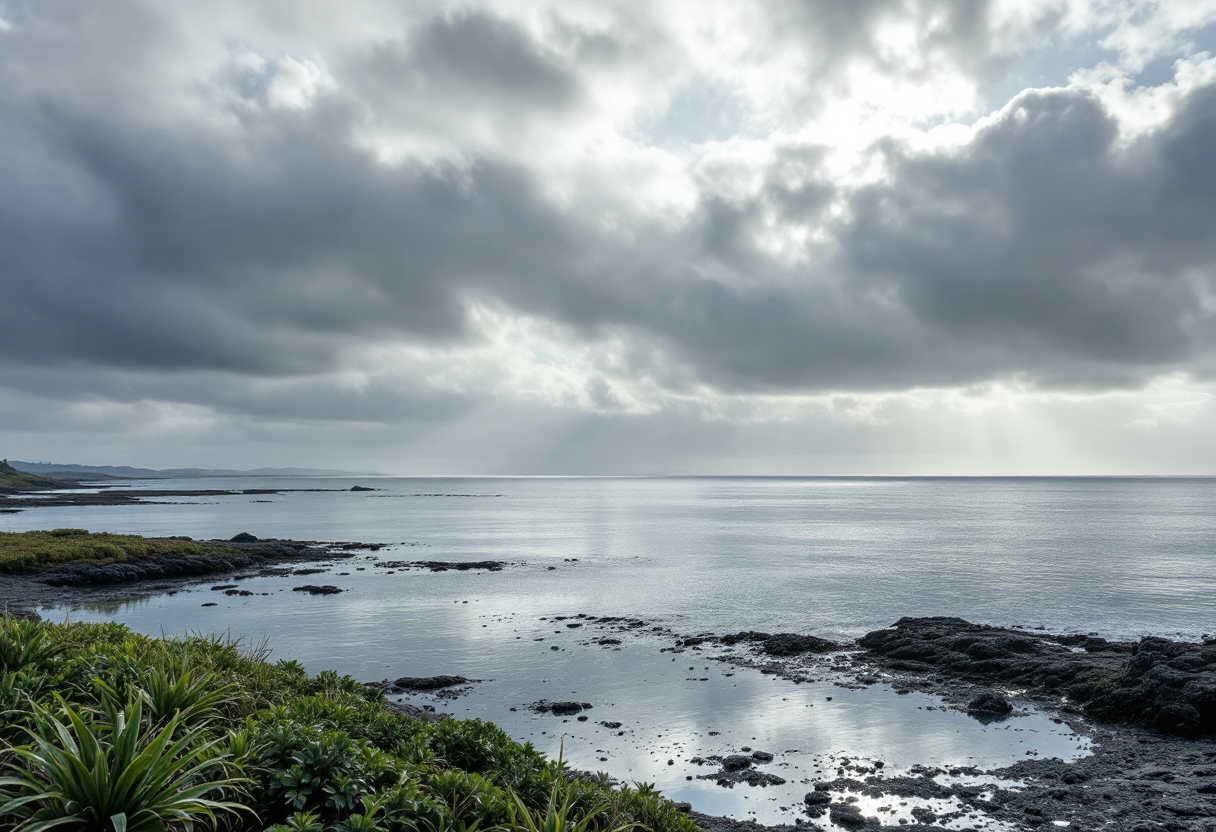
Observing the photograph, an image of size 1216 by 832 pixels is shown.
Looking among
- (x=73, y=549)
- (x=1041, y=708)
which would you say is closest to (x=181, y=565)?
(x=73, y=549)

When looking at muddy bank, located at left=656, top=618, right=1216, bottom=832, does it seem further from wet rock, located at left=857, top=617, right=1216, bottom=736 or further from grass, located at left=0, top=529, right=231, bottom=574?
grass, located at left=0, top=529, right=231, bottom=574

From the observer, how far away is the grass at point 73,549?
162 feet

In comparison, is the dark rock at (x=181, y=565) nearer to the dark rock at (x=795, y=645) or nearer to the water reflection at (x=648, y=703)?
the water reflection at (x=648, y=703)

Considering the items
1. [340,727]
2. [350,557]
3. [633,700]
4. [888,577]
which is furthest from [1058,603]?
[350,557]

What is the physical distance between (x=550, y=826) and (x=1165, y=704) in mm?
24215

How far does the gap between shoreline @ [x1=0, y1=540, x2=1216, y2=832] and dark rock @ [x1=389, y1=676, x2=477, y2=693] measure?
10.8 metres

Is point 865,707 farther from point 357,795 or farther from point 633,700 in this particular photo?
point 357,795

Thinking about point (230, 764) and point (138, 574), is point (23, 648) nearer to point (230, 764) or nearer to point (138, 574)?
point (230, 764)

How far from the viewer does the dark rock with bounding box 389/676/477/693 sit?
26.8 m

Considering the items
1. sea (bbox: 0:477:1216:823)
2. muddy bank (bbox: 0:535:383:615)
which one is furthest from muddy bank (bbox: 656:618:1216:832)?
muddy bank (bbox: 0:535:383:615)

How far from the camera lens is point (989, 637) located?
3206cm

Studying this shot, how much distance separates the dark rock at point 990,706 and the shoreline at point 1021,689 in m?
0.29

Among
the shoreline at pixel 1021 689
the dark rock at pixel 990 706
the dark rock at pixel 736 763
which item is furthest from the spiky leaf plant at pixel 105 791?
the dark rock at pixel 990 706

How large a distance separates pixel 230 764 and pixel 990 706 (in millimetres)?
24825
